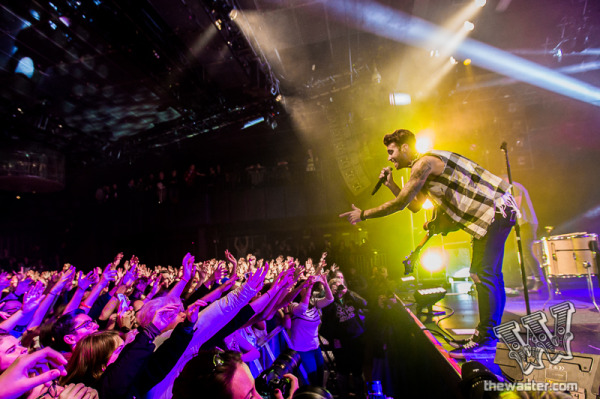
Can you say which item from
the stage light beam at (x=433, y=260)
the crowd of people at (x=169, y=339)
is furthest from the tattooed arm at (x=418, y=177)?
the stage light beam at (x=433, y=260)

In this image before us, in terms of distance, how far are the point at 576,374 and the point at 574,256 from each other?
145 inches

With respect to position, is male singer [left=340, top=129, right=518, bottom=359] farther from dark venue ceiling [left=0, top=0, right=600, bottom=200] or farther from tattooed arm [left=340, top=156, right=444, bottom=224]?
dark venue ceiling [left=0, top=0, right=600, bottom=200]

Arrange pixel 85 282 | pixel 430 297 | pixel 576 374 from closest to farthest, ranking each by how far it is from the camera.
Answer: pixel 576 374
pixel 430 297
pixel 85 282

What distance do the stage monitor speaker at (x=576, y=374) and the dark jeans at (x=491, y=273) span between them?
77cm

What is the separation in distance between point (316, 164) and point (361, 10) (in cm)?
479

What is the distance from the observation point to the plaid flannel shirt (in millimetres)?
1996

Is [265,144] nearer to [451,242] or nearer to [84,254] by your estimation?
[451,242]

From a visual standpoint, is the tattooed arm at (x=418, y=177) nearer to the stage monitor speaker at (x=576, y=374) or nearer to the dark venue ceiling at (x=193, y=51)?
the stage monitor speaker at (x=576, y=374)

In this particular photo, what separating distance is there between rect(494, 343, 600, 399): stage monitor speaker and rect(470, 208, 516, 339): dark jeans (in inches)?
30.2

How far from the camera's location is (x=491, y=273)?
197 cm

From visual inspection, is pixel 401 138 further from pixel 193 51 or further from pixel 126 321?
pixel 193 51

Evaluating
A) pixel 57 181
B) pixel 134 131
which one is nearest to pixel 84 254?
pixel 57 181

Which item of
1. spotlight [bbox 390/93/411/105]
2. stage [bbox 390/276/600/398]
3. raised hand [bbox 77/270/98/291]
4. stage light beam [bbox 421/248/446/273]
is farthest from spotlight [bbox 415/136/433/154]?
raised hand [bbox 77/270/98/291]

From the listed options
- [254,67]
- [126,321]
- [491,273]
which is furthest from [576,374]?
[254,67]
